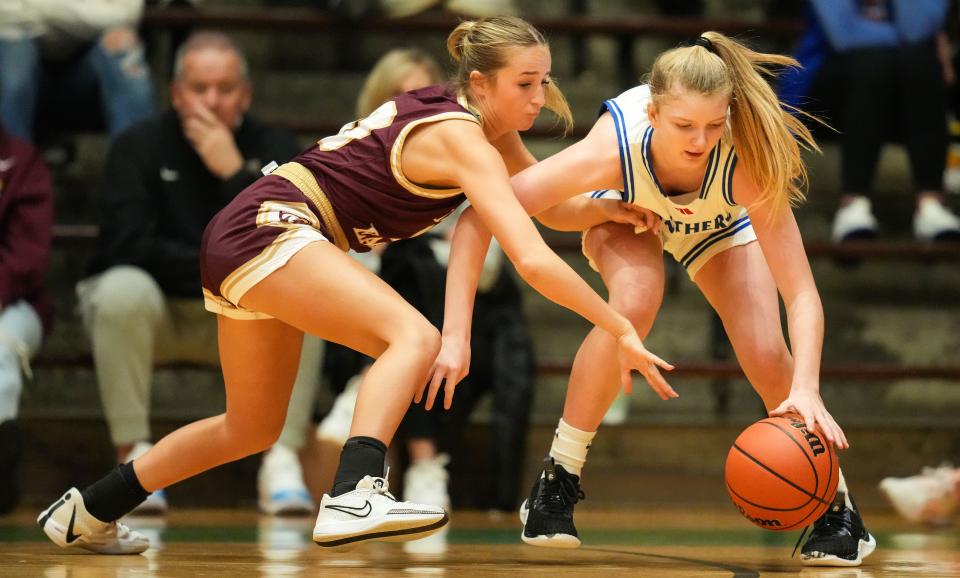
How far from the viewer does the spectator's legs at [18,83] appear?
18.0 feet

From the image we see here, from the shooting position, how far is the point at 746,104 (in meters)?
3.26

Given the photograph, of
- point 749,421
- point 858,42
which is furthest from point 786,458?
point 858,42

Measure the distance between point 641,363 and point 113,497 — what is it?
4.56 ft

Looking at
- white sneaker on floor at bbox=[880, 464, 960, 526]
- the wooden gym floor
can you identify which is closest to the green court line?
the wooden gym floor

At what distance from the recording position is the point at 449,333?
3.09 meters

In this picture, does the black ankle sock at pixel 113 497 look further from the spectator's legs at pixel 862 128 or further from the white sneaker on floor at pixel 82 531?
the spectator's legs at pixel 862 128

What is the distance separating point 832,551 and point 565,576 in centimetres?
78

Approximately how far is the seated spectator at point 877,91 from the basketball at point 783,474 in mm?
2960

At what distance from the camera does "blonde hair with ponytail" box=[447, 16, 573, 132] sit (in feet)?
10.8

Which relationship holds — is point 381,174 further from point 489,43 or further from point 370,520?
point 370,520

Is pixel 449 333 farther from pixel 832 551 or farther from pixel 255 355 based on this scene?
pixel 832 551

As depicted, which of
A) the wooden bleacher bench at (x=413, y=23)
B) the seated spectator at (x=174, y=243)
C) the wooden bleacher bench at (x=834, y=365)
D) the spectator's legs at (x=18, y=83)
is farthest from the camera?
the wooden bleacher bench at (x=413, y=23)

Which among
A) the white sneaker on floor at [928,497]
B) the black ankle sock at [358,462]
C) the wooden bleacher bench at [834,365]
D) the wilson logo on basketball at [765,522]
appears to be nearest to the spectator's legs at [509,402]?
the wooden bleacher bench at [834,365]

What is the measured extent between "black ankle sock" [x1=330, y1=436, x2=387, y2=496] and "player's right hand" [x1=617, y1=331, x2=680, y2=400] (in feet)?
Result: 1.82
